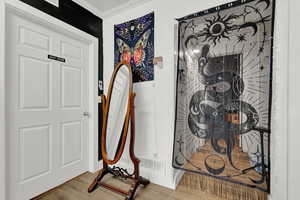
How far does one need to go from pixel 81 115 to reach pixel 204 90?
1846 millimetres

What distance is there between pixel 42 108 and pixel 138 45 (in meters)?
1.54

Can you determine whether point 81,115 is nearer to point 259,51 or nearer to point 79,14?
point 79,14

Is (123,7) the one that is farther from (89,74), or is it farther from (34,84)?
(34,84)

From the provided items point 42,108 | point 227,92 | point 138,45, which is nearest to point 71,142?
point 42,108

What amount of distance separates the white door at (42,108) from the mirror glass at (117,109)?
572 millimetres

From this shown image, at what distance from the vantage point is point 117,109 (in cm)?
181

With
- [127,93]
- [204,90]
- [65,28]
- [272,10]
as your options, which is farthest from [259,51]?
[65,28]

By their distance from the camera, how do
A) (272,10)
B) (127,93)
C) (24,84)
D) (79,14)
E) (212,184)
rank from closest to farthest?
(272,10)
(24,84)
(212,184)
(127,93)
(79,14)

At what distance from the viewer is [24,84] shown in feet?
4.85
